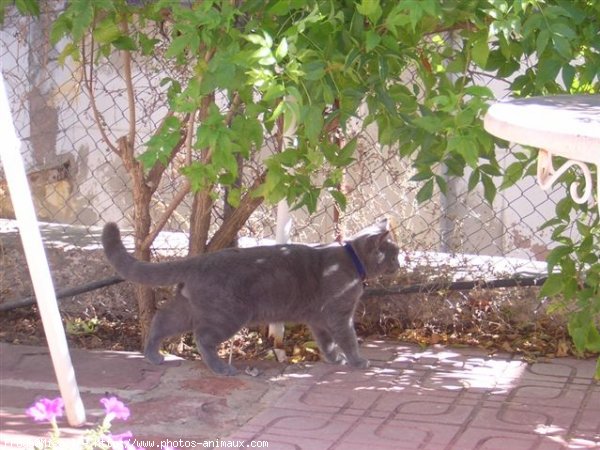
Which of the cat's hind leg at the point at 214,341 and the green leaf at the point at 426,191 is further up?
the green leaf at the point at 426,191

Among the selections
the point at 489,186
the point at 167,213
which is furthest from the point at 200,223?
the point at 489,186

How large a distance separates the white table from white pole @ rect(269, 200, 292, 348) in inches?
95.3

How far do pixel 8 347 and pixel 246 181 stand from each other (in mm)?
1451

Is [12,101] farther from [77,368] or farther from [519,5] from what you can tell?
[519,5]

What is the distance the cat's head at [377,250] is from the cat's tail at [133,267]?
95 cm

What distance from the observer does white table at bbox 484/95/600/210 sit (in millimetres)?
2203

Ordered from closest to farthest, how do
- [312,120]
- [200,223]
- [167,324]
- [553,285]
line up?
1. [312,120]
2. [553,285]
3. [167,324]
4. [200,223]

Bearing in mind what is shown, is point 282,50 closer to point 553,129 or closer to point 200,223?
point 553,129

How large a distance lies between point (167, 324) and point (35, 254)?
4.06ft

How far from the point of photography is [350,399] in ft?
14.1

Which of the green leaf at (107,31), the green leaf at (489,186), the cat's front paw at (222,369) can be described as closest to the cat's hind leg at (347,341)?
the cat's front paw at (222,369)

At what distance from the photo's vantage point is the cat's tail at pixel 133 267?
453 cm

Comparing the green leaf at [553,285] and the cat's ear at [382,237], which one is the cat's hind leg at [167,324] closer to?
the cat's ear at [382,237]

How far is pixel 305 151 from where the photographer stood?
416 cm
